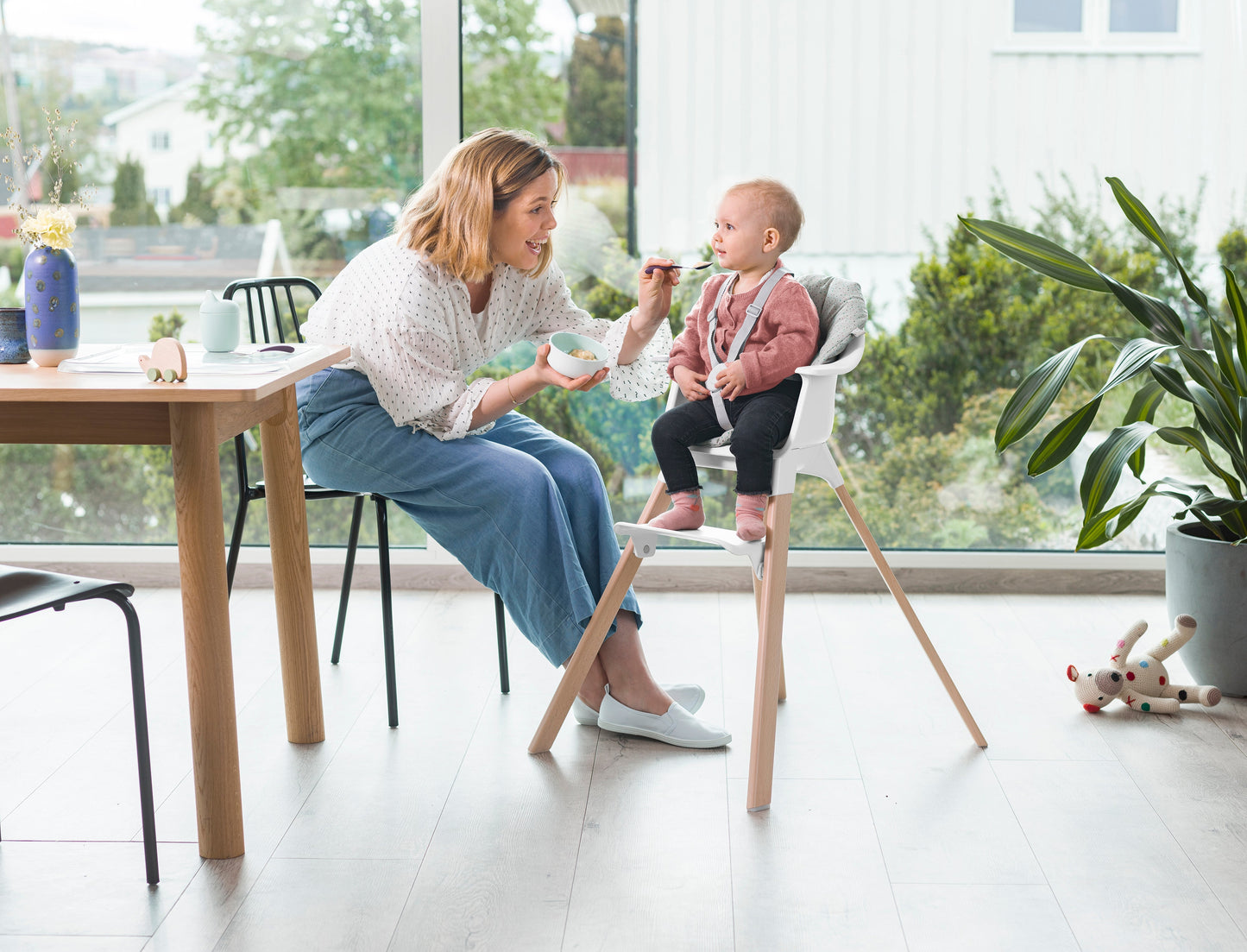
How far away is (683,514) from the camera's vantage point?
2.27m

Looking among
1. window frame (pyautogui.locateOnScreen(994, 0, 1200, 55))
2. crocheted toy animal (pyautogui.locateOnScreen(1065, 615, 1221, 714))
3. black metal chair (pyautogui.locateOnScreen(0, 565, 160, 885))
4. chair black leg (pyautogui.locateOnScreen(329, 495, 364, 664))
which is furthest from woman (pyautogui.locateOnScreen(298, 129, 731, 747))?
window frame (pyautogui.locateOnScreen(994, 0, 1200, 55))

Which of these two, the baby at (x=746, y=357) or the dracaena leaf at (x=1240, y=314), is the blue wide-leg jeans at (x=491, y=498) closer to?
the baby at (x=746, y=357)

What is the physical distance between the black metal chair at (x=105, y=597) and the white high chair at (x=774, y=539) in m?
0.76

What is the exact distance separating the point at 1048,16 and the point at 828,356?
1736 millimetres

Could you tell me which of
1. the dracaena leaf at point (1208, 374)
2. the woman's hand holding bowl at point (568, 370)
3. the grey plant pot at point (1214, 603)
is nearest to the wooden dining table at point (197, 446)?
the woman's hand holding bowl at point (568, 370)

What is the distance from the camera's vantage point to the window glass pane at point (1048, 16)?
3363 mm

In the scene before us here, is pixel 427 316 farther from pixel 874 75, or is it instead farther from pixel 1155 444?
pixel 1155 444

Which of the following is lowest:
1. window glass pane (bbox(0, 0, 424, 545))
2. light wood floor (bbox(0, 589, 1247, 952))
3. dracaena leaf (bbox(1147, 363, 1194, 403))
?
light wood floor (bbox(0, 589, 1247, 952))

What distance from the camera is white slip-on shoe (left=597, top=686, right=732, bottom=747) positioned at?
242cm

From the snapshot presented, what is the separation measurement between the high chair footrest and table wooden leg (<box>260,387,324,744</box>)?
619mm

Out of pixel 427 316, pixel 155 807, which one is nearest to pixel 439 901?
pixel 155 807

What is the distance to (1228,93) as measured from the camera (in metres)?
3.39

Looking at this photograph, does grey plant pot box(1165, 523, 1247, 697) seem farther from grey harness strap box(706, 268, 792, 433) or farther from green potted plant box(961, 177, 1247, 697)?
grey harness strap box(706, 268, 792, 433)

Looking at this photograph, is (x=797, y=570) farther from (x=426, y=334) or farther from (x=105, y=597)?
(x=105, y=597)
